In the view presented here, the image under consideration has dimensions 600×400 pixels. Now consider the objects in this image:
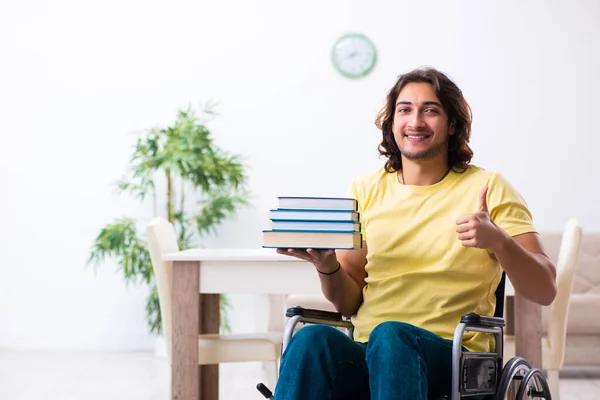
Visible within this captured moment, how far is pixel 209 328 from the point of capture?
3152 mm

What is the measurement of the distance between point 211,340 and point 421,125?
1232mm

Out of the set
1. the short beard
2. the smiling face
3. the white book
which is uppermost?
the smiling face

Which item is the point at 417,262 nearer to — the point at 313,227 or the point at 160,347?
the point at 313,227

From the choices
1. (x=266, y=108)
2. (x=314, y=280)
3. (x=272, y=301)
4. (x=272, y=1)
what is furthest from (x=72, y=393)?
(x=272, y=1)

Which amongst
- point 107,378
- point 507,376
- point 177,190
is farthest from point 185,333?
point 177,190

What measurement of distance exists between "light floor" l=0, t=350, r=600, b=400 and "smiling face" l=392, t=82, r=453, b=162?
199cm

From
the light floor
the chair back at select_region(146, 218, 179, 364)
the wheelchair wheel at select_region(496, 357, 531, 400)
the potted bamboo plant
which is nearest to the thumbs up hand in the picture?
the wheelchair wheel at select_region(496, 357, 531, 400)

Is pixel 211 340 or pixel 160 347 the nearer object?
pixel 211 340

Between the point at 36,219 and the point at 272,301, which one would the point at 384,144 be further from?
the point at 36,219

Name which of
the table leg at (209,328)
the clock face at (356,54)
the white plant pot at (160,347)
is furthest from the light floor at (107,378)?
the clock face at (356,54)

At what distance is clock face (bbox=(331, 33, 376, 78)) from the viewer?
16.9 ft

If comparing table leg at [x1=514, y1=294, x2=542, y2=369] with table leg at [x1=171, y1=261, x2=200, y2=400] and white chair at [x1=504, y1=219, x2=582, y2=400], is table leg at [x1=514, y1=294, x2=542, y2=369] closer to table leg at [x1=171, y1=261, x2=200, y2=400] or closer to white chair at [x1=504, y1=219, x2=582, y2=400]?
white chair at [x1=504, y1=219, x2=582, y2=400]

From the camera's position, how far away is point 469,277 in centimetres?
181

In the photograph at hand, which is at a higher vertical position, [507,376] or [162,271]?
[162,271]
